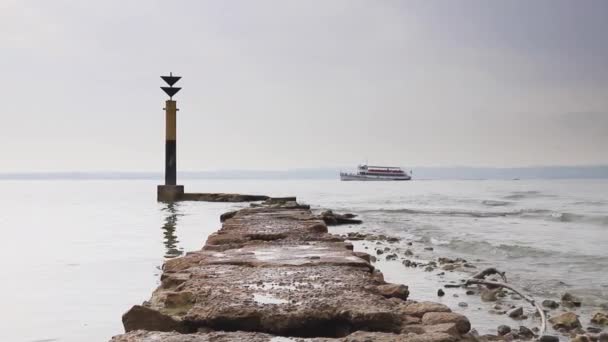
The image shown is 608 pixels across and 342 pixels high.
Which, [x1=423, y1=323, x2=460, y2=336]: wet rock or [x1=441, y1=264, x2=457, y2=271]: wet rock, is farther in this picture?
[x1=441, y1=264, x2=457, y2=271]: wet rock

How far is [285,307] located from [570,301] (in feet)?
15.0

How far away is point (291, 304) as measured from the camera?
2.96m

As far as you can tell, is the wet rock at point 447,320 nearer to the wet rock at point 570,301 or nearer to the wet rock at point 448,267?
the wet rock at point 570,301

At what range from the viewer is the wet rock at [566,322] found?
5.16 meters

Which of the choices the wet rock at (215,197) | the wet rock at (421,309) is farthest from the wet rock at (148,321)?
the wet rock at (215,197)

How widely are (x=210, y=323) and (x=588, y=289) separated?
623 cm

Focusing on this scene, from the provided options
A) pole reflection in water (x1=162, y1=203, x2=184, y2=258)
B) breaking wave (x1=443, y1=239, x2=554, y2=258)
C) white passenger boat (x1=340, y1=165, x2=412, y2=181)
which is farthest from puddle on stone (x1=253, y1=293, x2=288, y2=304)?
white passenger boat (x1=340, y1=165, x2=412, y2=181)

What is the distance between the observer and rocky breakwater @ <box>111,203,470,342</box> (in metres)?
2.62

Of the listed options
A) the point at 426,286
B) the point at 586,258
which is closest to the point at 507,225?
the point at 586,258

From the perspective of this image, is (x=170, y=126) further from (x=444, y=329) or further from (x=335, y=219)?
(x=444, y=329)

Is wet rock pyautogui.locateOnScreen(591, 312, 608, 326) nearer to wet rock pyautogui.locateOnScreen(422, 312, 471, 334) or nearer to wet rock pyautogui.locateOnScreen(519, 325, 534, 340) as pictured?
wet rock pyautogui.locateOnScreen(519, 325, 534, 340)

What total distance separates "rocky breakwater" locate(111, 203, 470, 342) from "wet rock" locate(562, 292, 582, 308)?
3.16 m

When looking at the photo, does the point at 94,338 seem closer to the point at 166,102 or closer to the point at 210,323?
the point at 210,323

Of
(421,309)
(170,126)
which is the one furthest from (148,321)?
(170,126)
